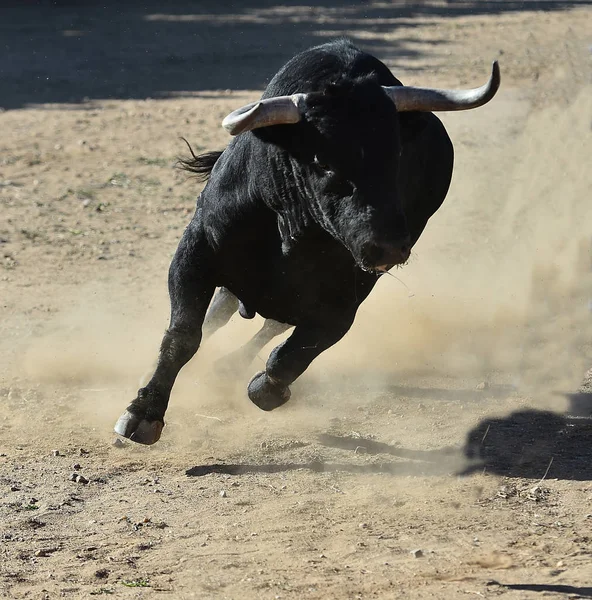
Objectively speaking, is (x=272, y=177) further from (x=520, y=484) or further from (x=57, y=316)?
(x=57, y=316)

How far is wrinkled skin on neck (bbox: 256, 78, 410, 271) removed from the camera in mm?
5043

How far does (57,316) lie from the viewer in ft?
28.4

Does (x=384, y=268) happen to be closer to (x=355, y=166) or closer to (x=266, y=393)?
(x=355, y=166)

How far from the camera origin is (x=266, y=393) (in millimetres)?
6371

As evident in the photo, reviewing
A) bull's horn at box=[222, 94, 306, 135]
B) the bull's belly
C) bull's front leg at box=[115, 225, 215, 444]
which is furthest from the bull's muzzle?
bull's front leg at box=[115, 225, 215, 444]

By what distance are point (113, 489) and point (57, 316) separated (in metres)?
3.10

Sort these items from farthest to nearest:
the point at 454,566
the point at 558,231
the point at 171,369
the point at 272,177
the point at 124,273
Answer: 1. the point at 558,231
2. the point at 124,273
3. the point at 171,369
4. the point at 272,177
5. the point at 454,566

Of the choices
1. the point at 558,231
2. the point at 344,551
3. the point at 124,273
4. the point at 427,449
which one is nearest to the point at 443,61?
the point at 558,231

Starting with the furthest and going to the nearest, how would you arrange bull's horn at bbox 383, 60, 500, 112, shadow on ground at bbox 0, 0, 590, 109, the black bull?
shadow on ground at bbox 0, 0, 590, 109 < bull's horn at bbox 383, 60, 500, 112 < the black bull

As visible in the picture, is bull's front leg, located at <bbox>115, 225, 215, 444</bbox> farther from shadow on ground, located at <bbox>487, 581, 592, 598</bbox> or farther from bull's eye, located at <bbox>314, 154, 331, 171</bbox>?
shadow on ground, located at <bbox>487, 581, 592, 598</bbox>

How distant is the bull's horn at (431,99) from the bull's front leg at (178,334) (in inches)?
51.2

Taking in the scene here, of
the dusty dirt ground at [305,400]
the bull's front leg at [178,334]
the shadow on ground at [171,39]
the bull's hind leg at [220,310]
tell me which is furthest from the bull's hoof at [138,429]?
the shadow on ground at [171,39]

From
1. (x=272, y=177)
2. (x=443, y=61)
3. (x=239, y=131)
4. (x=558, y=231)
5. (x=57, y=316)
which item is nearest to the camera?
(x=239, y=131)

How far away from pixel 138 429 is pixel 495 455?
6.08 ft
